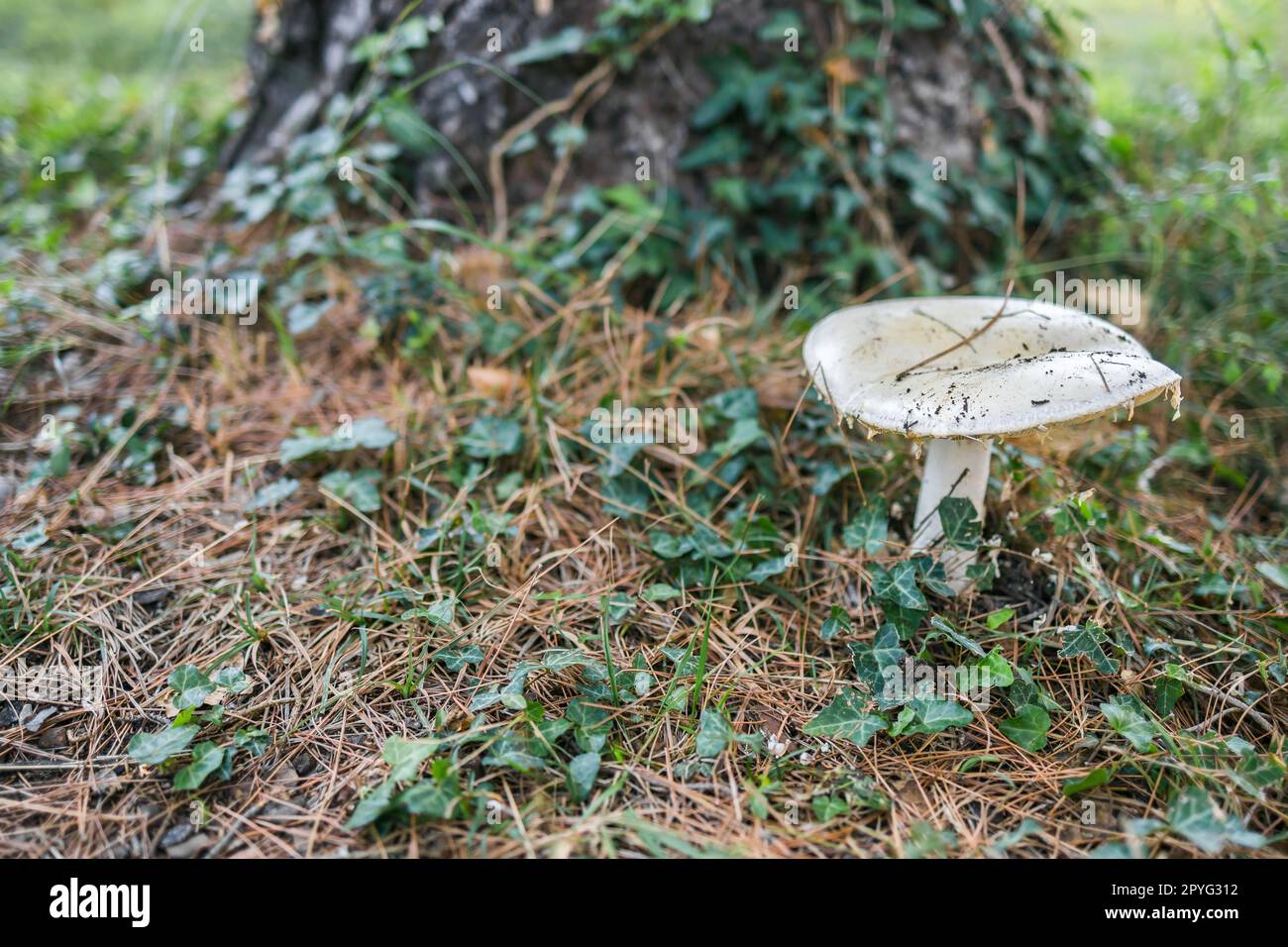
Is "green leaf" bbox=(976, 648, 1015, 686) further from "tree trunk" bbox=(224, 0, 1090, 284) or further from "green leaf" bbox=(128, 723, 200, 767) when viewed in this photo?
"tree trunk" bbox=(224, 0, 1090, 284)

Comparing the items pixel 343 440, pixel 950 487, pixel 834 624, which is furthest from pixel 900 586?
pixel 343 440

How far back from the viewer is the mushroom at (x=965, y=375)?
1625mm

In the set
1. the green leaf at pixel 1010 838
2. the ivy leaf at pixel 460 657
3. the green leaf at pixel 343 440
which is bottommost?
the green leaf at pixel 1010 838

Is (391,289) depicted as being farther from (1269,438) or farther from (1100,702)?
(1269,438)

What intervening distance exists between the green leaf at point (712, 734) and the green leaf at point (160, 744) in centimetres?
105

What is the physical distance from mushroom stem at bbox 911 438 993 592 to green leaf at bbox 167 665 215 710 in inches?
66.5

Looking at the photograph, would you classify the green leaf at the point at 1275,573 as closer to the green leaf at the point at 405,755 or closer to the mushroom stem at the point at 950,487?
the mushroom stem at the point at 950,487

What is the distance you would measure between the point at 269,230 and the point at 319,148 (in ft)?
1.27

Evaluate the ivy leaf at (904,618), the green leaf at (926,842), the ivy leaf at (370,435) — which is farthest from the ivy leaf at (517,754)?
the ivy leaf at (370,435)

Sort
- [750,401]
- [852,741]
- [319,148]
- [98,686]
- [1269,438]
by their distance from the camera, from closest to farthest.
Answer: [852,741]
[98,686]
[750,401]
[1269,438]
[319,148]

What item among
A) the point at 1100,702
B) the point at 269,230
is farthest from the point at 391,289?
the point at 1100,702

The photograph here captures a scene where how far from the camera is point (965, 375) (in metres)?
1.77

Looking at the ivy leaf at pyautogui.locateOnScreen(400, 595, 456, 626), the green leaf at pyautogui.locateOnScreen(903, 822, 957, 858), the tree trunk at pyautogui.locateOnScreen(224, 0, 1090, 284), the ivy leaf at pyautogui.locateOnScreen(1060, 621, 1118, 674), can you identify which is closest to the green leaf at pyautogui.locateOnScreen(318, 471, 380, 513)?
the ivy leaf at pyautogui.locateOnScreen(400, 595, 456, 626)

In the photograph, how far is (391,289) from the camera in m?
2.84
